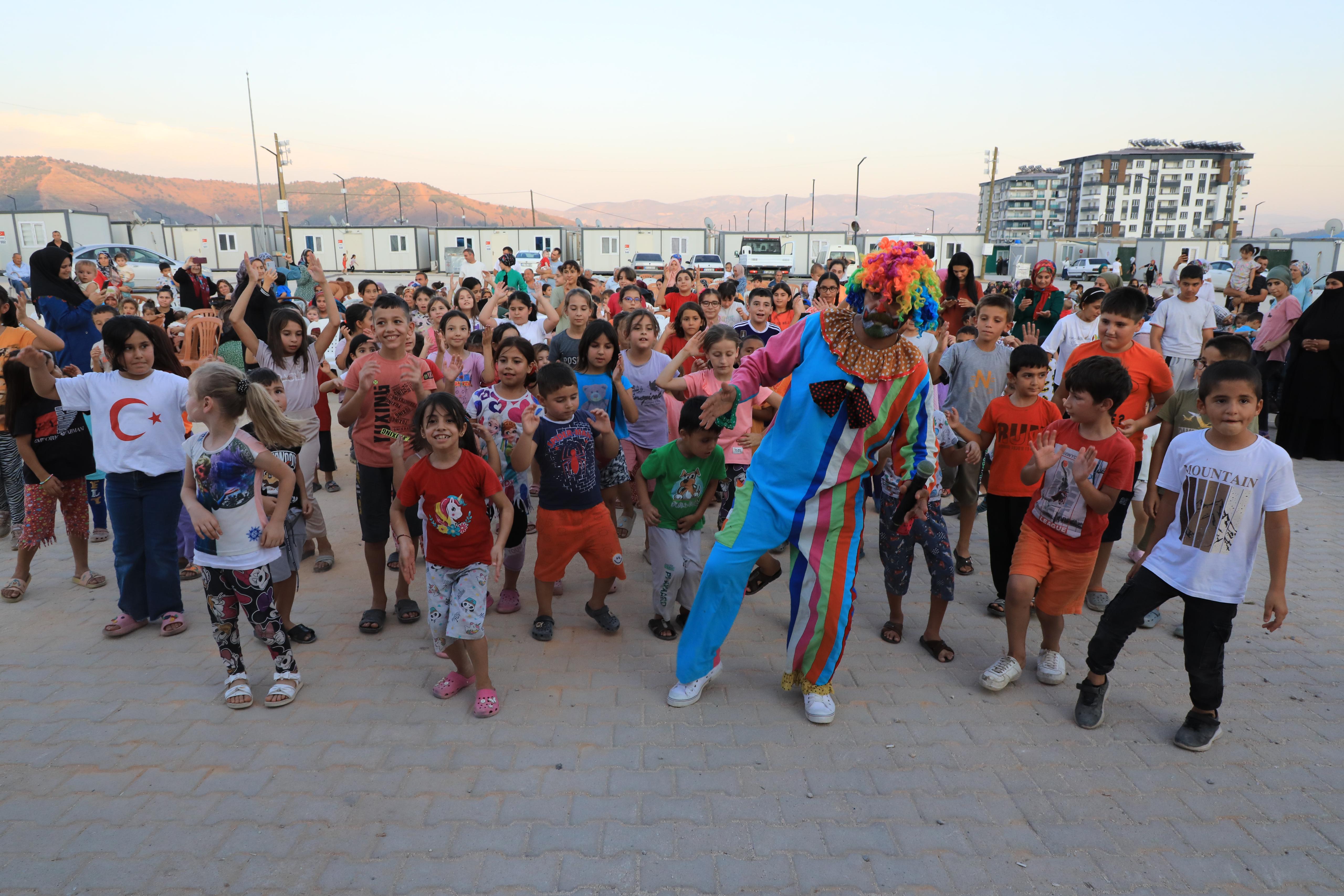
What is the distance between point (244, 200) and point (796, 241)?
17516cm

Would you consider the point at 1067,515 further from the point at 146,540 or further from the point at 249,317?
the point at 249,317

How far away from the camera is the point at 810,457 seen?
3447 mm

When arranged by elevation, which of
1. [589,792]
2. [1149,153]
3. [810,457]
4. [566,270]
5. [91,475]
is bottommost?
[589,792]

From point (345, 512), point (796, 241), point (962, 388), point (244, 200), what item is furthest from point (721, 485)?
point (244, 200)

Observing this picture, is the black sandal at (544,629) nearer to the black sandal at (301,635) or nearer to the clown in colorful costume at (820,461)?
the clown in colorful costume at (820,461)

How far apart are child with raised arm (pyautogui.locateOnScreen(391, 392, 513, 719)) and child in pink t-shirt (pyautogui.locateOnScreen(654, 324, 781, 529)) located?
148 centimetres

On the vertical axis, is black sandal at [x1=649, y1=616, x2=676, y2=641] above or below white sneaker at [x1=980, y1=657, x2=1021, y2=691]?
below

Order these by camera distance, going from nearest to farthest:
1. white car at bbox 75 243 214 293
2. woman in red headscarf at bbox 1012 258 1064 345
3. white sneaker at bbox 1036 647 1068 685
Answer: white sneaker at bbox 1036 647 1068 685
woman in red headscarf at bbox 1012 258 1064 345
white car at bbox 75 243 214 293

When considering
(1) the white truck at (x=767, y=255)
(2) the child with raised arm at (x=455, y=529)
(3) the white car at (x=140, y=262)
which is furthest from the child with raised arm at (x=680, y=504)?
(1) the white truck at (x=767, y=255)

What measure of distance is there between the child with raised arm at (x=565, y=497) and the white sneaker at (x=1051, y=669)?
2.32 m

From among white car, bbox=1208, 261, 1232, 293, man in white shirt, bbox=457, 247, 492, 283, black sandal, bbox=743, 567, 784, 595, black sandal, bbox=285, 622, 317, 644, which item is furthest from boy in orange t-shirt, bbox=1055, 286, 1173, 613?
white car, bbox=1208, 261, 1232, 293

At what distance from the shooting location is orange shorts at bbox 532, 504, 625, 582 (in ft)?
14.1

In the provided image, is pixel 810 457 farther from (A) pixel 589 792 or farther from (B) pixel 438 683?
(B) pixel 438 683

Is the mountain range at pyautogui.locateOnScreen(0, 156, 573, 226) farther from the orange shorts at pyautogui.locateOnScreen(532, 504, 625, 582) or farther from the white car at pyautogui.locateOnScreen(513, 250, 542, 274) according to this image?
the orange shorts at pyautogui.locateOnScreen(532, 504, 625, 582)
